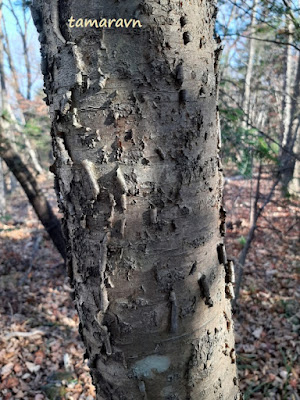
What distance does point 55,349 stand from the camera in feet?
13.1

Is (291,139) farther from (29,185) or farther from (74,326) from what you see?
(74,326)

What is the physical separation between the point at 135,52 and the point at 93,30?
12 cm

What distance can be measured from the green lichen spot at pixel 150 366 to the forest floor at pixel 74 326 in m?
2.96

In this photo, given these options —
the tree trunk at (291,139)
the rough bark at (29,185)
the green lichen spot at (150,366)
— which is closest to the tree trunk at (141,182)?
the green lichen spot at (150,366)

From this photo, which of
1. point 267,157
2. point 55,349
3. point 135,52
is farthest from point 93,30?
point 55,349

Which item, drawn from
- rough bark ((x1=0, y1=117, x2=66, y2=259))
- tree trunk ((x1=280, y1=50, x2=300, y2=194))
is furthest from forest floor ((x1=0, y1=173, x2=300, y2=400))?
tree trunk ((x1=280, y1=50, x2=300, y2=194))

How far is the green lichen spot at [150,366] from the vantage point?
89 centimetres

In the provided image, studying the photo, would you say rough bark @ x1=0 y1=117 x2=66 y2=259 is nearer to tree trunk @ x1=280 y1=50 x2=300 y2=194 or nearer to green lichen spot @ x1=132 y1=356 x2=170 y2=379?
tree trunk @ x1=280 y1=50 x2=300 y2=194

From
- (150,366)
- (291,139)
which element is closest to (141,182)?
(150,366)

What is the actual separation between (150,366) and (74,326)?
4.13 metres

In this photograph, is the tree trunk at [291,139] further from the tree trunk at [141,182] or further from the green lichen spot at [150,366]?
the green lichen spot at [150,366]

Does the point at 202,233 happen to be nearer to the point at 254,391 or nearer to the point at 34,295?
the point at 254,391

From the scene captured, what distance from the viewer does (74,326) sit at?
15.0ft

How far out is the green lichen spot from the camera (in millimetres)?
891
